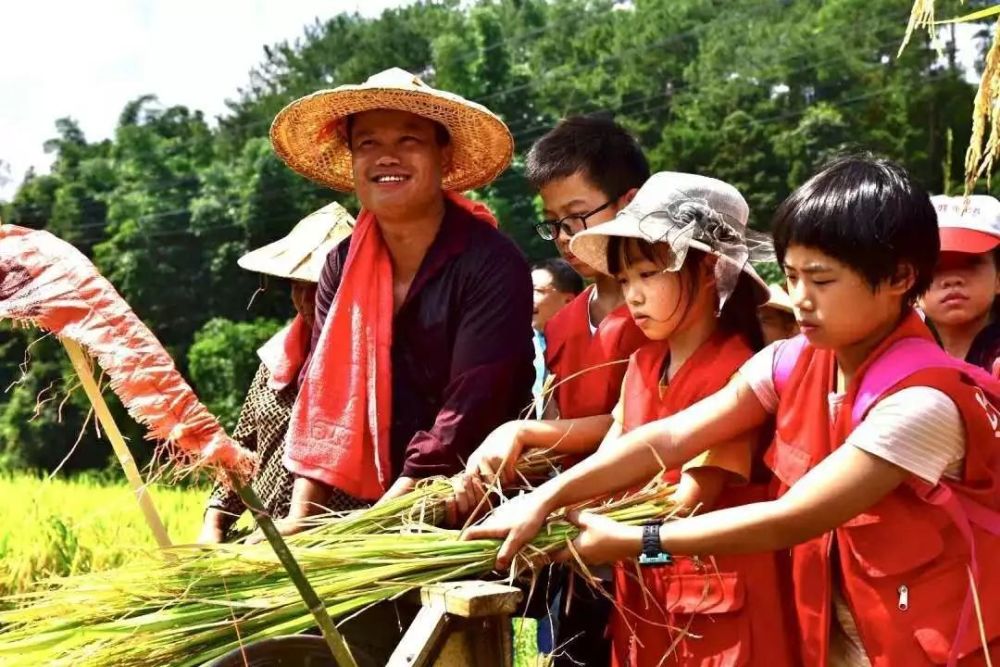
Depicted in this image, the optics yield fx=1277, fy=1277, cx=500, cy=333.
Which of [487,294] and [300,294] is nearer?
[487,294]

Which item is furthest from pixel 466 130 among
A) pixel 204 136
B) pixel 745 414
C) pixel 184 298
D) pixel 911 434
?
pixel 204 136

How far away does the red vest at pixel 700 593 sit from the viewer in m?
2.24

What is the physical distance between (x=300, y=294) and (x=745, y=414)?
1711 millimetres

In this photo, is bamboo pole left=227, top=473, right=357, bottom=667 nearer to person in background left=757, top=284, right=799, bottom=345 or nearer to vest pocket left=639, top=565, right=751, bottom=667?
vest pocket left=639, top=565, right=751, bottom=667

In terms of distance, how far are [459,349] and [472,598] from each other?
0.74 metres

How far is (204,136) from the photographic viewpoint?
39.5 m

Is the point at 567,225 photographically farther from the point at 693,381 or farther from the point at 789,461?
the point at 789,461

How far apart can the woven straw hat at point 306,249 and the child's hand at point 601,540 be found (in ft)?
4.84

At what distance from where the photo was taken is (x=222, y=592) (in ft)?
7.22

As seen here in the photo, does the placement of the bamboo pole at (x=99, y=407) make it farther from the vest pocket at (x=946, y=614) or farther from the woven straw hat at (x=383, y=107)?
the vest pocket at (x=946, y=614)

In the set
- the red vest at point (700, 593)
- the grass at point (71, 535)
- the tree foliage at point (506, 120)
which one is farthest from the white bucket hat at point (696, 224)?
the tree foliage at point (506, 120)

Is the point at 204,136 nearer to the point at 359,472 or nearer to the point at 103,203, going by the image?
the point at 103,203

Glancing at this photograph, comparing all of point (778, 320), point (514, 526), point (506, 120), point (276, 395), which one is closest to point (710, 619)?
point (514, 526)

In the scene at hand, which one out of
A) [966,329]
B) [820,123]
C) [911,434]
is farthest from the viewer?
[820,123]
